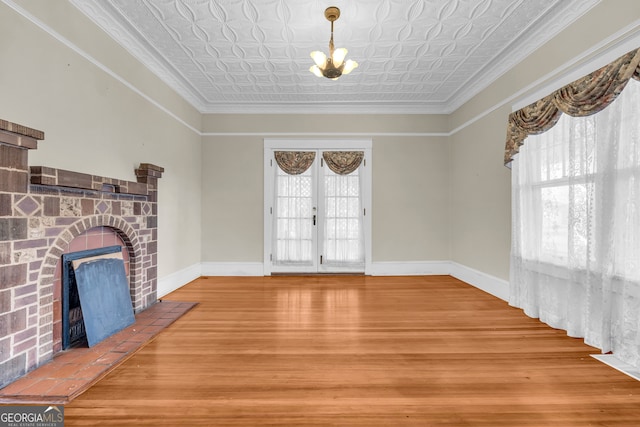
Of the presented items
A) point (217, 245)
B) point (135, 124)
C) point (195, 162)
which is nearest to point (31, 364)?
point (135, 124)

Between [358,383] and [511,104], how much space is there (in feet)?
11.8

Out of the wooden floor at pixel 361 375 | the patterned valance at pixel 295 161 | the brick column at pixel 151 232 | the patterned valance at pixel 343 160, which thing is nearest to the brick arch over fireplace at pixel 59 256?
the brick column at pixel 151 232

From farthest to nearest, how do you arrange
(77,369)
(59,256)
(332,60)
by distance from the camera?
(332,60), (59,256), (77,369)

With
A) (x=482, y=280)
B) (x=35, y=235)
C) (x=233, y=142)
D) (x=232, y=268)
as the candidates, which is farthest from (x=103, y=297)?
(x=482, y=280)

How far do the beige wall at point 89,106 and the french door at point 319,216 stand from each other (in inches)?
62.2

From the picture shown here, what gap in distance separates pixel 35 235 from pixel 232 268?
3.17 m

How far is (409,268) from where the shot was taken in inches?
199

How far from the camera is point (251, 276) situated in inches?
197

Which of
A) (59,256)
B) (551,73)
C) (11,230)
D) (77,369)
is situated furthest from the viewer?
(551,73)

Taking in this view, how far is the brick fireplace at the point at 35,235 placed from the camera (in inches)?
70.6

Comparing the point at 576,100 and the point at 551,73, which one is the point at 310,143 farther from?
the point at 576,100

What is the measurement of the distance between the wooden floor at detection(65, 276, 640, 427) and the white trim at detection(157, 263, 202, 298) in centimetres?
89

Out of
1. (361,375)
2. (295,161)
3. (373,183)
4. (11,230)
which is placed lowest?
(361,375)

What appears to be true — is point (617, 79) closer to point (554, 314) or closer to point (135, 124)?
point (554, 314)
